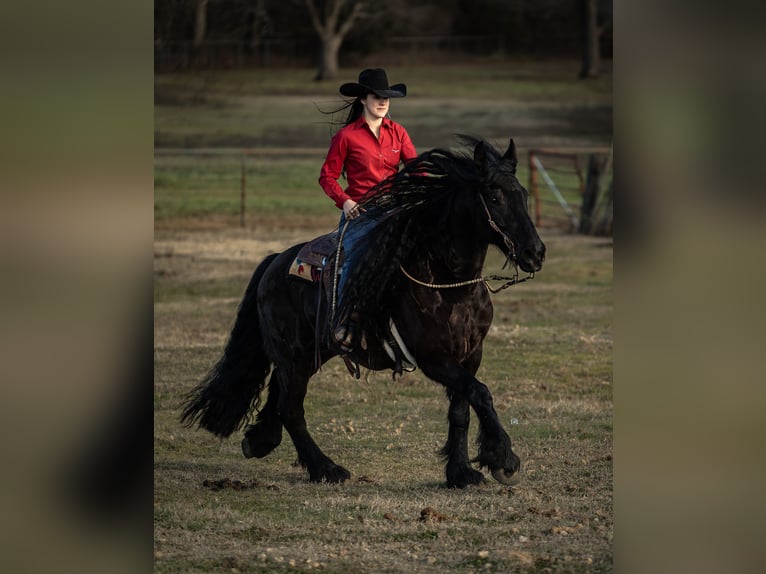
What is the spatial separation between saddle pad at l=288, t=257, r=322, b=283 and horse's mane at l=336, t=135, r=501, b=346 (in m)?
0.38

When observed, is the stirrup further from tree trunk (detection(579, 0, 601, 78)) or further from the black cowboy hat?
tree trunk (detection(579, 0, 601, 78))

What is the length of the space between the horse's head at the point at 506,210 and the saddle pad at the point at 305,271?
4.10ft

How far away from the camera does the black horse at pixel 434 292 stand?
6605 mm

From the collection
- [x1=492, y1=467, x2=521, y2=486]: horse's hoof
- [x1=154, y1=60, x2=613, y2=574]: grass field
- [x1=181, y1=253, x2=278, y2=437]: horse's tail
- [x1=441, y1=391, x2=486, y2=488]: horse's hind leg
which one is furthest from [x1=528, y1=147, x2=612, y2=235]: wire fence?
[x1=492, y1=467, x2=521, y2=486]: horse's hoof

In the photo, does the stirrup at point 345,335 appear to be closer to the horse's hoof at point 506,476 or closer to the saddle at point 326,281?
the saddle at point 326,281

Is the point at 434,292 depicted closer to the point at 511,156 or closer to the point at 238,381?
the point at 511,156

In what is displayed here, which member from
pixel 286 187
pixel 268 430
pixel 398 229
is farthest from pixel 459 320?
pixel 286 187

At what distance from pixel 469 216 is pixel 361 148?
0.95 m

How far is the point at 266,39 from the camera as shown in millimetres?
52594

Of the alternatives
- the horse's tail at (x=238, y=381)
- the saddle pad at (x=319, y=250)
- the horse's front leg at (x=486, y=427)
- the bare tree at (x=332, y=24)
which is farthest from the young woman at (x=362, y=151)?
the bare tree at (x=332, y=24)

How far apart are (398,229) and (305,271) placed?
2.64ft
